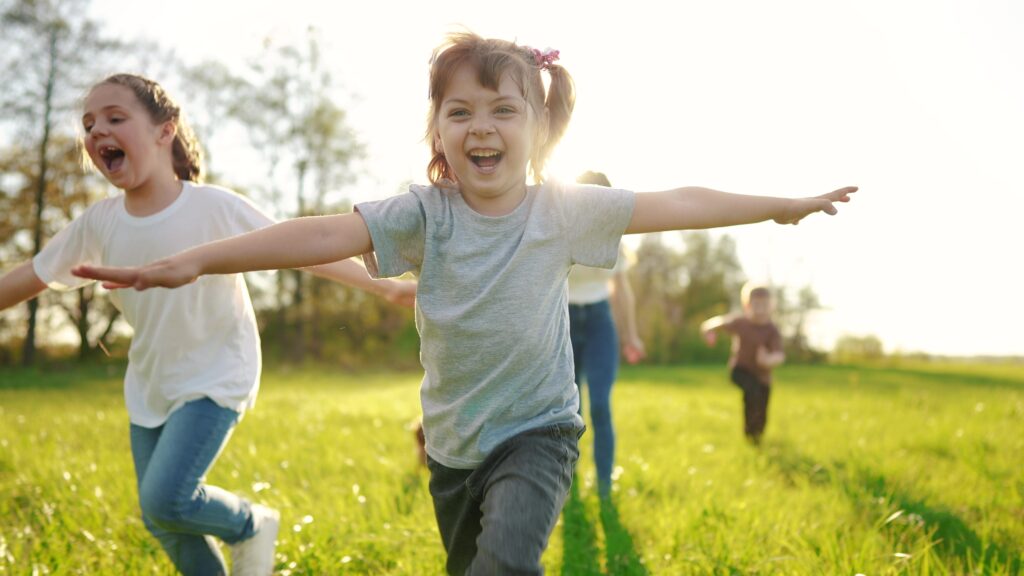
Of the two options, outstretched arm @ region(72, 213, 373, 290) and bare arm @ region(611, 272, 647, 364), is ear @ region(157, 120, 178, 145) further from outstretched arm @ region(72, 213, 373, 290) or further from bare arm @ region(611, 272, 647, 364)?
bare arm @ region(611, 272, 647, 364)

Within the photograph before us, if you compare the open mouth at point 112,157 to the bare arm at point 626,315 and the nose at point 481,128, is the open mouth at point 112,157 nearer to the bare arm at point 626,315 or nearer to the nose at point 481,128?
the nose at point 481,128

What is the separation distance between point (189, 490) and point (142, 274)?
1.53m

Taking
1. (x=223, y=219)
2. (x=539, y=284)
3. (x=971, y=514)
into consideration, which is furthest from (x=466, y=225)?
(x=971, y=514)

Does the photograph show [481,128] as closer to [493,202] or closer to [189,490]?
[493,202]

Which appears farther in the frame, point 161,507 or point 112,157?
point 112,157

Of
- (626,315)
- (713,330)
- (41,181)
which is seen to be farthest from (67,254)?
(41,181)

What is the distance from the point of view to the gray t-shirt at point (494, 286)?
240cm

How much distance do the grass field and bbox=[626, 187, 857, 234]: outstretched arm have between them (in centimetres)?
164

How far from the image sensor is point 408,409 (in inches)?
435

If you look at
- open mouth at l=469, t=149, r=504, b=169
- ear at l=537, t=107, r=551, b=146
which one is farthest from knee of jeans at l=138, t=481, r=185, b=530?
ear at l=537, t=107, r=551, b=146

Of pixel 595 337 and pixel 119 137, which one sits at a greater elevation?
pixel 119 137

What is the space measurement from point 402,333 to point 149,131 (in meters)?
26.1

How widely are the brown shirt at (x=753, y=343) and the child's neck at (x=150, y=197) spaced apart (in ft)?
19.2

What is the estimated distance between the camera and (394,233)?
7.64 feet
